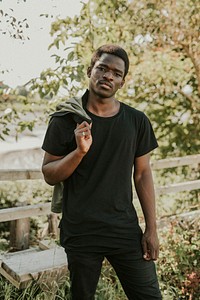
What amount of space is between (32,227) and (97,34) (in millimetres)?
3260

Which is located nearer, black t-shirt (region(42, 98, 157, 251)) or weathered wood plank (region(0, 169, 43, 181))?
black t-shirt (region(42, 98, 157, 251))

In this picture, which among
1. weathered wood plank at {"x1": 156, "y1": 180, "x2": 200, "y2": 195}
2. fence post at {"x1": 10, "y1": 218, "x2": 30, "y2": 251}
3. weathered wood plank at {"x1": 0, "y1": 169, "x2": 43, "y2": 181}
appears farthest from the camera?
weathered wood plank at {"x1": 156, "y1": 180, "x2": 200, "y2": 195}

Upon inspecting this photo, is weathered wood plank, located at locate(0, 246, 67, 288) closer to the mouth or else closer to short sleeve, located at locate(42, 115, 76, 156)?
short sleeve, located at locate(42, 115, 76, 156)

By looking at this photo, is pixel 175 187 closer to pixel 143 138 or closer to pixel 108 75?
pixel 143 138

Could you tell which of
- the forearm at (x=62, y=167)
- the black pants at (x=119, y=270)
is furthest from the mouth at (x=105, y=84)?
the black pants at (x=119, y=270)

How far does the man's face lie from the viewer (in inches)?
86.4

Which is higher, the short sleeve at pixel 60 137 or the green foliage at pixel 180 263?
the short sleeve at pixel 60 137

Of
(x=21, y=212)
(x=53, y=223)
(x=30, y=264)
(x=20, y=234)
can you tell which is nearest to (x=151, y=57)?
(x=53, y=223)

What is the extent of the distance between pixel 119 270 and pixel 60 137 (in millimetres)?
791

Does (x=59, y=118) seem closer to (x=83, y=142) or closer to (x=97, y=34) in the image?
(x=83, y=142)

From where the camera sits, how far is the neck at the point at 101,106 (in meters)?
2.25

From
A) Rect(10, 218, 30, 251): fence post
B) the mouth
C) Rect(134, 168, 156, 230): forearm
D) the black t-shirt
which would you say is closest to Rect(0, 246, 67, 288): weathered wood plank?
Rect(10, 218, 30, 251): fence post

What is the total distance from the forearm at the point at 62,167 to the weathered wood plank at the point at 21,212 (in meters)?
1.43

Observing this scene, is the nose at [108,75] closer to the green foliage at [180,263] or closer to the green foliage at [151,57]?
the green foliage at [151,57]
